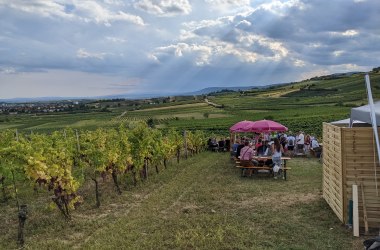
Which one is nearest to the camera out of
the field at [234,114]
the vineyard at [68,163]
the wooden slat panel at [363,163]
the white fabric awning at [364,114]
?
the white fabric awning at [364,114]

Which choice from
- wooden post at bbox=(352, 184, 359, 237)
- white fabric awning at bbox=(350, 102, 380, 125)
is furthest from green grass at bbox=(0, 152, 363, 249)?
white fabric awning at bbox=(350, 102, 380, 125)

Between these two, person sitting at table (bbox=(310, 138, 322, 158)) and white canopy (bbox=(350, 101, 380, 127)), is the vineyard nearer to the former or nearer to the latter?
white canopy (bbox=(350, 101, 380, 127))

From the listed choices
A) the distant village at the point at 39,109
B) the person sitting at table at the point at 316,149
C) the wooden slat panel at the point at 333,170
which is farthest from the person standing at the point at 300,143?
the distant village at the point at 39,109

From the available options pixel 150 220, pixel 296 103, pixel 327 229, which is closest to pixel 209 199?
pixel 150 220

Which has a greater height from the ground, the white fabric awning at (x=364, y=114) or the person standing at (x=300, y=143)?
the white fabric awning at (x=364, y=114)

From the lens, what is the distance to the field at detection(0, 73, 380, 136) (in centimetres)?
4201

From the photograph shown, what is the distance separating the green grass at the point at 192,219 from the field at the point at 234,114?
11546 mm

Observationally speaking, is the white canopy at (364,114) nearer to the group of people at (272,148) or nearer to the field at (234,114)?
the group of people at (272,148)

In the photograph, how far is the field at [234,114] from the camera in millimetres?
42009

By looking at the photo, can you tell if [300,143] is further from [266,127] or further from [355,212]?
[355,212]

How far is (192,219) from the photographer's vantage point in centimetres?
790

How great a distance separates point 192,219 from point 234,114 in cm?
4706

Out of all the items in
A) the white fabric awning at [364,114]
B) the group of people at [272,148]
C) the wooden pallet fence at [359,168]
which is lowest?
the group of people at [272,148]

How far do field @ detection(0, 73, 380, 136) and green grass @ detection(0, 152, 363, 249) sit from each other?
11546mm
